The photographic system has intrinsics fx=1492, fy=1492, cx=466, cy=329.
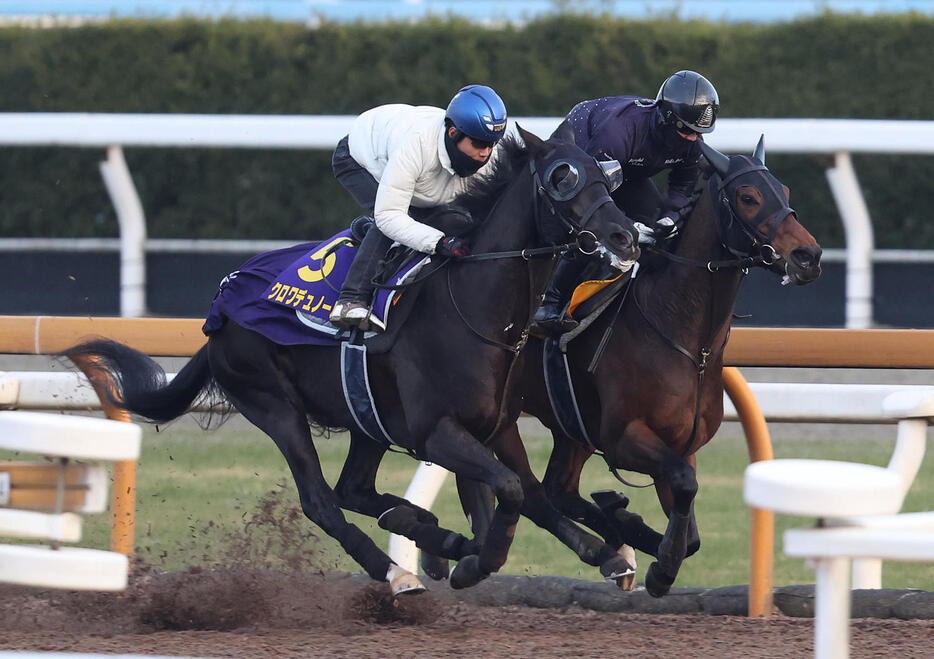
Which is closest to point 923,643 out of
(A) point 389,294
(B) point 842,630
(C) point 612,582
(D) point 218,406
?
(C) point 612,582

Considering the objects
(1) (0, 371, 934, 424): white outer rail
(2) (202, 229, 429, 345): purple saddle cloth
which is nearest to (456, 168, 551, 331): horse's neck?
(2) (202, 229, 429, 345): purple saddle cloth

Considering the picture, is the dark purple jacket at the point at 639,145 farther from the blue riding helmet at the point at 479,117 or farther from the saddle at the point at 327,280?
the saddle at the point at 327,280

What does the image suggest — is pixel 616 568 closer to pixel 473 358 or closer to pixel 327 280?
pixel 473 358

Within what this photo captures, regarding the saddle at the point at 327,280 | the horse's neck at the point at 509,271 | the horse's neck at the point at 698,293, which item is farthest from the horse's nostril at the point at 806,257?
the saddle at the point at 327,280

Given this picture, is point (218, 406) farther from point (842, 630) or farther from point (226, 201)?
point (226, 201)

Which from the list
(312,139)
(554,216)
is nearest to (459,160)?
(554,216)

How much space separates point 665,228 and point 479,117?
696 mm

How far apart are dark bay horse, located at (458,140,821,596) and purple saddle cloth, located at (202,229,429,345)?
607mm

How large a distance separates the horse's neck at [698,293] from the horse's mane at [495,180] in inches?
21.3

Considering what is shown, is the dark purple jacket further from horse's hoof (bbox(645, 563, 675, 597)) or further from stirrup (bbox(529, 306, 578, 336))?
horse's hoof (bbox(645, 563, 675, 597))

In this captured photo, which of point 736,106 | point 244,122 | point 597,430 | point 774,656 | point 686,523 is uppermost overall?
point 736,106

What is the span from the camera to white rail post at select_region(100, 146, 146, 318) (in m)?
6.13

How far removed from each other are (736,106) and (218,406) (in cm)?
503

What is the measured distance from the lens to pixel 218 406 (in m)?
4.88
